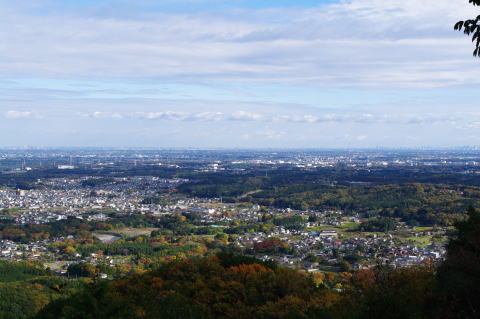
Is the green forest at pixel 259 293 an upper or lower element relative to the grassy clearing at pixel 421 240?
upper

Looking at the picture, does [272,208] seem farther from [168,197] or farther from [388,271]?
[388,271]

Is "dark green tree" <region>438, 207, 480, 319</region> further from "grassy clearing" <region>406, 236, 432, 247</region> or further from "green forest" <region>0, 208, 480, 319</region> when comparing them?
"grassy clearing" <region>406, 236, 432, 247</region>

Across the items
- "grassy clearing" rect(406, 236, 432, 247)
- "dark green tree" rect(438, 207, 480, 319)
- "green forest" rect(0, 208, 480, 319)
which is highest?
"dark green tree" rect(438, 207, 480, 319)

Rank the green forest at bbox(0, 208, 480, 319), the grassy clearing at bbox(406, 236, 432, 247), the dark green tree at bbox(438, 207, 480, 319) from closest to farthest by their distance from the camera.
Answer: the dark green tree at bbox(438, 207, 480, 319) → the green forest at bbox(0, 208, 480, 319) → the grassy clearing at bbox(406, 236, 432, 247)

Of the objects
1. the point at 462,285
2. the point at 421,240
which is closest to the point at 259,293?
the point at 462,285

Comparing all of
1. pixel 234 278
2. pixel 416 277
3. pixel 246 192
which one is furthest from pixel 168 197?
pixel 416 277

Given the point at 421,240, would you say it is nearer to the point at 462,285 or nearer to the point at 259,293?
the point at 259,293

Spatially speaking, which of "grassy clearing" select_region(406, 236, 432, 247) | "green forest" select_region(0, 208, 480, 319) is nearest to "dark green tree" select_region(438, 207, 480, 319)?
"green forest" select_region(0, 208, 480, 319)

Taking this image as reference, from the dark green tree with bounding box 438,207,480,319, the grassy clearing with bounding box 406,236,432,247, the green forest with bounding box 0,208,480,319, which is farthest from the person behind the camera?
the grassy clearing with bounding box 406,236,432,247

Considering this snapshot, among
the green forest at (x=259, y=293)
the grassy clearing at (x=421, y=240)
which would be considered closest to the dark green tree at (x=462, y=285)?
the green forest at (x=259, y=293)

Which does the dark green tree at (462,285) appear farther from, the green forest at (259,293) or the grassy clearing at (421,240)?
the grassy clearing at (421,240)

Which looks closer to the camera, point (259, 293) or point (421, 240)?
point (259, 293)
